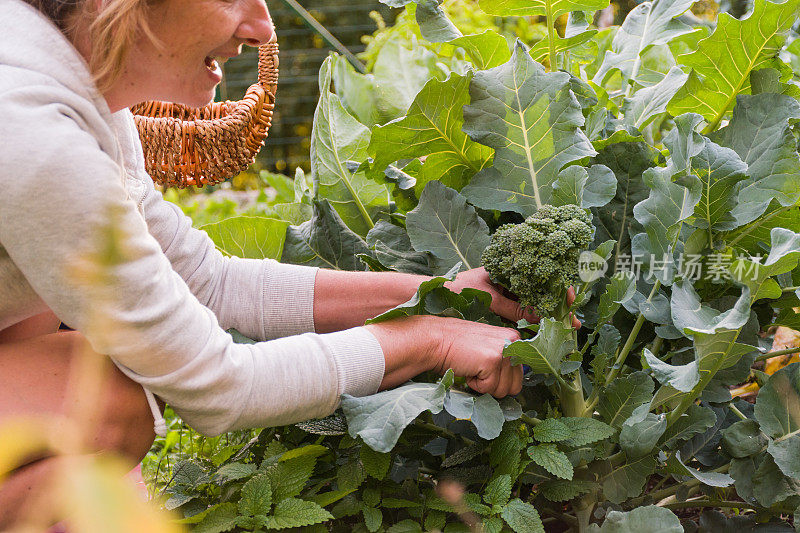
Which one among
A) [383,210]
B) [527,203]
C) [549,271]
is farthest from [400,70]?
[549,271]

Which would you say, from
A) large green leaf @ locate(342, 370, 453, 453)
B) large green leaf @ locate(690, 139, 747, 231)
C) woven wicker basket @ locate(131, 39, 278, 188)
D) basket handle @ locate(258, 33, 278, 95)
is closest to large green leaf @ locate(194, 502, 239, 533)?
large green leaf @ locate(342, 370, 453, 453)

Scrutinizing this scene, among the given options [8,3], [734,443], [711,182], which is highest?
[8,3]

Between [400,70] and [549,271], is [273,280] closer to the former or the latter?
[549,271]

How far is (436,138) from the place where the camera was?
164 cm

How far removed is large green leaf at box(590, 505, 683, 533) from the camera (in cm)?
116

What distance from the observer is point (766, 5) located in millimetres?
1528

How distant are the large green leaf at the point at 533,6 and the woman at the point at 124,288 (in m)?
0.67

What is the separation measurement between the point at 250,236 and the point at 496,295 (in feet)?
2.43

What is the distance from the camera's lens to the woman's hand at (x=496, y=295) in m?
1.48

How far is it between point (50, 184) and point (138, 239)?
131 millimetres

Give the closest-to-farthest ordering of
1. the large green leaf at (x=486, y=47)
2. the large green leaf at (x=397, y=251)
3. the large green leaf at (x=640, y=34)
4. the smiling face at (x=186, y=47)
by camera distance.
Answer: the smiling face at (x=186, y=47), the large green leaf at (x=397, y=251), the large green leaf at (x=486, y=47), the large green leaf at (x=640, y=34)

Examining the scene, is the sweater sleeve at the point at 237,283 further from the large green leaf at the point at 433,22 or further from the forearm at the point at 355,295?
the large green leaf at the point at 433,22

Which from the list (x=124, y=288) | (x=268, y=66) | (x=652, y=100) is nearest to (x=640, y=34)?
(x=652, y=100)

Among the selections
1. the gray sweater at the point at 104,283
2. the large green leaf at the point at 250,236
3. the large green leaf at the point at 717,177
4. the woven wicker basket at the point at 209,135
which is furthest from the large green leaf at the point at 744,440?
the woven wicker basket at the point at 209,135
